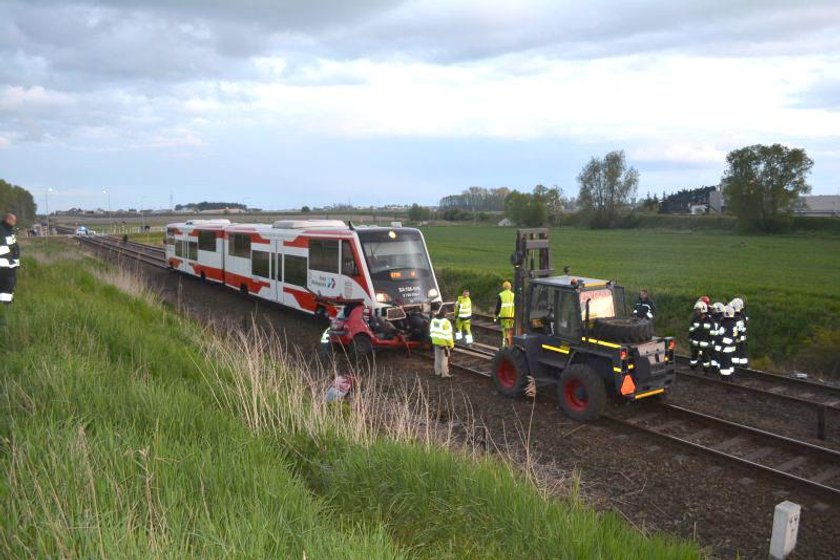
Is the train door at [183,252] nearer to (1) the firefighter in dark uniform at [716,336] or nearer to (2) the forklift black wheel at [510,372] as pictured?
(2) the forklift black wheel at [510,372]

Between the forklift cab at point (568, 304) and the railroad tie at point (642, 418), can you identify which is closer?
the railroad tie at point (642, 418)

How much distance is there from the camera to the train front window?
1502cm

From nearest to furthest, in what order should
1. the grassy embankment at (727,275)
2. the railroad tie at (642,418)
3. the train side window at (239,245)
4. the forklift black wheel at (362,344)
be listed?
the railroad tie at (642,418) → the forklift black wheel at (362,344) → the grassy embankment at (727,275) → the train side window at (239,245)

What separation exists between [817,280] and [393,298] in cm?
1897

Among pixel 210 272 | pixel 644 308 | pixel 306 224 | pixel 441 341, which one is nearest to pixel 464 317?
pixel 441 341

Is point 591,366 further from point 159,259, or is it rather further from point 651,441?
point 159,259

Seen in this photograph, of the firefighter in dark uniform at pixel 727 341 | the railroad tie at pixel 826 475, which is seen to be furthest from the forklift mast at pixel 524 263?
the railroad tie at pixel 826 475

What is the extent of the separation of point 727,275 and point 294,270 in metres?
18.9

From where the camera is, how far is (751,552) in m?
6.14

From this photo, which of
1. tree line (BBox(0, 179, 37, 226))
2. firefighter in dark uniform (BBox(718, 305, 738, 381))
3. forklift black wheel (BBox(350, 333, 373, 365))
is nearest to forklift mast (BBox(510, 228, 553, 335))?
forklift black wheel (BBox(350, 333, 373, 365))

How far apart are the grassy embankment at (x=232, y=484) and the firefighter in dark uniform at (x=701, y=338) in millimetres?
7621

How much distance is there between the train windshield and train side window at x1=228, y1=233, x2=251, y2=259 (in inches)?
298

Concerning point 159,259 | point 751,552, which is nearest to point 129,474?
point 751,552

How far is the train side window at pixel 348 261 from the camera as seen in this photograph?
592 inches
